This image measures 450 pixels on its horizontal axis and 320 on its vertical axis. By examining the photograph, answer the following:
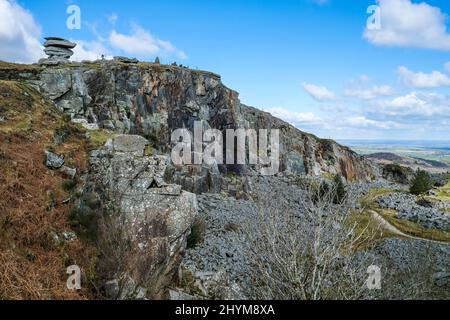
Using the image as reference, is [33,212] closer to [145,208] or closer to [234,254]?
[145,208]

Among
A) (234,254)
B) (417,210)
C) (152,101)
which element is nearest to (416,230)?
(417,210)

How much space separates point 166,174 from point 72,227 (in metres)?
A: 8.20

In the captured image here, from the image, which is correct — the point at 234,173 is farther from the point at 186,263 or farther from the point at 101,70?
the point at 186,263

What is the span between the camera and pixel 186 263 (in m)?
33.2

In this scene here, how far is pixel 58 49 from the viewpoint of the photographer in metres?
64.2

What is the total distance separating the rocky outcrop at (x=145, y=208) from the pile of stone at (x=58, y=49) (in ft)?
141

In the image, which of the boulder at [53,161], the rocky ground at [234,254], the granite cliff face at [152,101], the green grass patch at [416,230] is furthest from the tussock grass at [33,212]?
the green grass patch at [416,230]

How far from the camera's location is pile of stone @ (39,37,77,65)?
63.1 m

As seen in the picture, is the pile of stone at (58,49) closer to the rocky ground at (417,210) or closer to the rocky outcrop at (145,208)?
the rocky outcrop at (145,208)

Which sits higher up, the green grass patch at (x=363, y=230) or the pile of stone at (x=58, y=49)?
the pile of stone at (x=58, y=49)

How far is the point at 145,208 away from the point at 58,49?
168 ft

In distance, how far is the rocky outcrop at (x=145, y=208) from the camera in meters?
23.5

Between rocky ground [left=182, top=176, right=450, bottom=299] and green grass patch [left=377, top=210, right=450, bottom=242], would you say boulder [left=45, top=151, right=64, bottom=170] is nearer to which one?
rocky ground [left=182, top=176, right=450, bottom=299]
